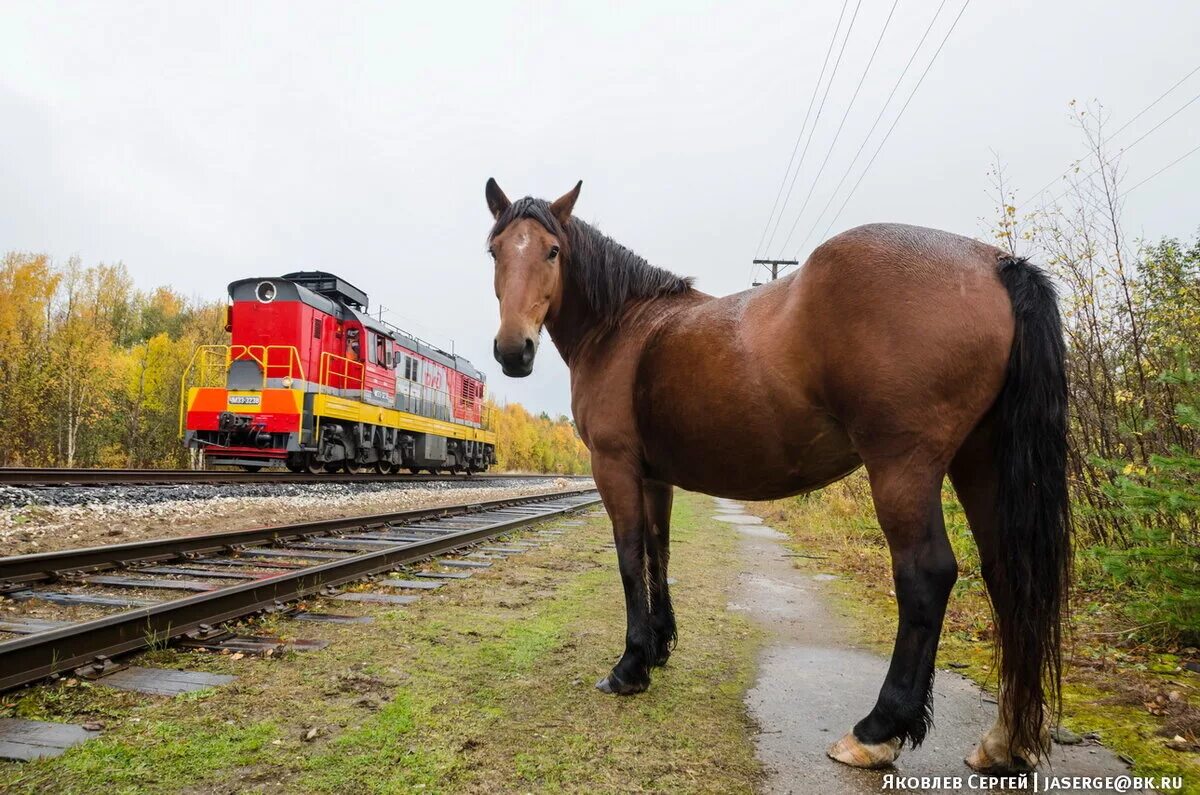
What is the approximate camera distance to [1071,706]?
2906 millimetres

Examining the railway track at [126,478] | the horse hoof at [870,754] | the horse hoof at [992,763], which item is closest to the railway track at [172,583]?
the horse hoof at [870,754]

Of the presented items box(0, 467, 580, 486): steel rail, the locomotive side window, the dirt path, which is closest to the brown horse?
the dirt path

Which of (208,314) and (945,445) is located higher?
(208,314)

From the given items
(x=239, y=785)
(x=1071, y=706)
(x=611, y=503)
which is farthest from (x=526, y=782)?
(x=1071, y=706)

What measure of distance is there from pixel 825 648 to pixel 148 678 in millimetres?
3649

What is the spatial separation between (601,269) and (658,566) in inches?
64.6

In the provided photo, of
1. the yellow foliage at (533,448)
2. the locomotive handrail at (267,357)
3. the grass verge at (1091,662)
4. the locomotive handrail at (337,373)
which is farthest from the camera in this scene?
the yellow foliage at (533,448)

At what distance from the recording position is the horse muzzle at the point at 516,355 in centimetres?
287

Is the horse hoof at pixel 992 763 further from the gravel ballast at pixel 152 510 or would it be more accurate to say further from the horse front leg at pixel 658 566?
the gravel ballast at pixel 152 510

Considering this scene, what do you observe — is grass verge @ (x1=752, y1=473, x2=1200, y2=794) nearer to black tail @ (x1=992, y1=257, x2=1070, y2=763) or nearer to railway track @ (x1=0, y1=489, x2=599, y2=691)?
black tail @ (x1=992, y1=257, x2=1070, y2=763)

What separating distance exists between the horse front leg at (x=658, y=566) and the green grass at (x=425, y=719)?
0.15 m

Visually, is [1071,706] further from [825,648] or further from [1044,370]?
[1044,370]

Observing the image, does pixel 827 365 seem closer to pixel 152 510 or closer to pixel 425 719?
A: pixel 425 719

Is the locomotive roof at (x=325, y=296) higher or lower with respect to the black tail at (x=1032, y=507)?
higher
